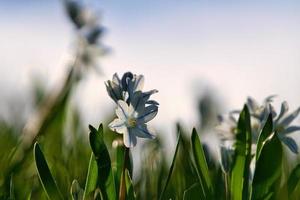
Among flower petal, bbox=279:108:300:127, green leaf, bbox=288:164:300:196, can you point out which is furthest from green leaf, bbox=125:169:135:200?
flower petal, bbox=279:108:300:127

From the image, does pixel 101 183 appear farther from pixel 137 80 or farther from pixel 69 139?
pixel 69 139

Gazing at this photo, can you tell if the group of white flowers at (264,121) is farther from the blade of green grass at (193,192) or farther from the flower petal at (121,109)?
the flower petal at (121,109)

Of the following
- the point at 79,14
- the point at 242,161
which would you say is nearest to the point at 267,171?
the point at 242,161

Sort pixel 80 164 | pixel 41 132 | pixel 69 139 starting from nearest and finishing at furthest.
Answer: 1. pixel 80 164
2. pixel 41 132
3. pixel 69 139

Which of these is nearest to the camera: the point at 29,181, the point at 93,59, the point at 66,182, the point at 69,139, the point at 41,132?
the point at 66,182

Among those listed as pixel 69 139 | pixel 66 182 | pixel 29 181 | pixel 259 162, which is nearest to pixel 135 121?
pixel 259 162

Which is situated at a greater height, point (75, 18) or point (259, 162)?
point (75, 18)

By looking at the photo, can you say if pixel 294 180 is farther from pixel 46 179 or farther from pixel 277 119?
pixel 46 179

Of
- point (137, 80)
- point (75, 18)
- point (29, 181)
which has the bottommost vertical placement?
point (29, 181)
